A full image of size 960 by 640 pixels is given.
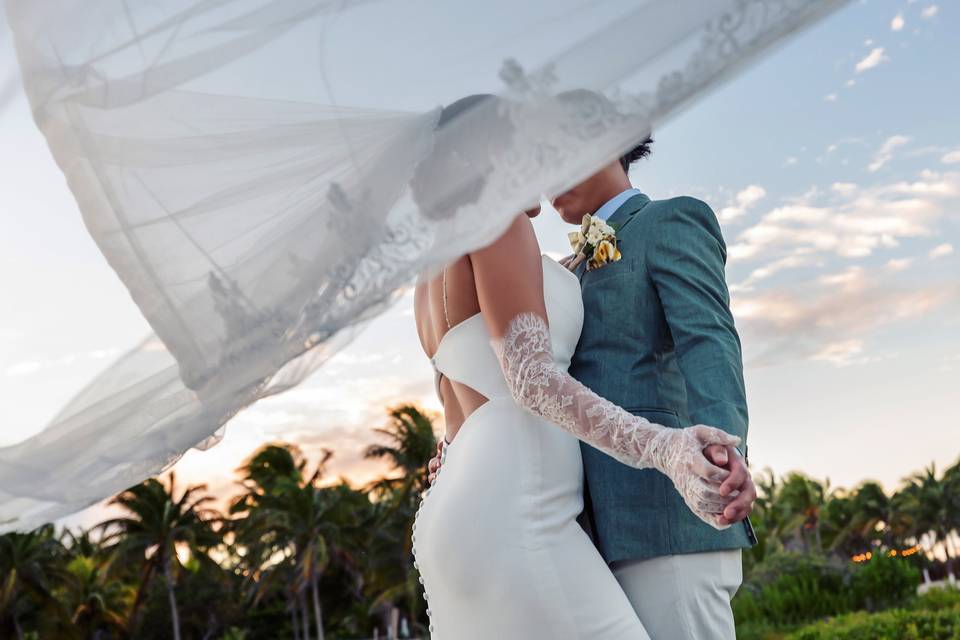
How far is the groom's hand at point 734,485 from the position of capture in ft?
5.90

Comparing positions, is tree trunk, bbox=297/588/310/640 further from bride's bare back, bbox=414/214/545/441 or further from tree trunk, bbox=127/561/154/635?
bride's bare back, bbox=414/214/545/441

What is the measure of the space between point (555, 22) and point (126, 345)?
105 cm

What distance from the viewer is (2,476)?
6.91 feet

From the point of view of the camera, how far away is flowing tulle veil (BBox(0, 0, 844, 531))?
1.53 m

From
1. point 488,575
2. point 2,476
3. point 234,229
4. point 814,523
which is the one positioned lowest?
point 488,575

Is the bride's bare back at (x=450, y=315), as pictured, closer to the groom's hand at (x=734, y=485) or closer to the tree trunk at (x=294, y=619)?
the groom's hand at (x=734, y=485)

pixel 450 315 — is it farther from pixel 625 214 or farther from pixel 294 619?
pixel 294 619

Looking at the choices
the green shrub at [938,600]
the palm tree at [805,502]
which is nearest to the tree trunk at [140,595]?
the green shrub at [938,600]

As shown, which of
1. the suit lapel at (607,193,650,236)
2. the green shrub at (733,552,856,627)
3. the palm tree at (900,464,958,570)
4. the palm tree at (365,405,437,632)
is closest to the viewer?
the suit lapel at (607,193,650,236)

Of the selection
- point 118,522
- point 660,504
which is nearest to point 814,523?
point 118,522

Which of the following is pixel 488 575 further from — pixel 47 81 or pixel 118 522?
pixel 118 522

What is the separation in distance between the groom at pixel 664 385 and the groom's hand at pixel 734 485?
0.89 feet

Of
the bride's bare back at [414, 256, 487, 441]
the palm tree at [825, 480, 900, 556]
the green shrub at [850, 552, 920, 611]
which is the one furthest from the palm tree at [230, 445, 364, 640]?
the bride's bare back at [414, 256, 487, 441]

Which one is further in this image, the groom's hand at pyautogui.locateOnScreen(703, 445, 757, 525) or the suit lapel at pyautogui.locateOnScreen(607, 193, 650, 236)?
the suit lapel at pyautogui.locateOnScreen(607, 193, 650, 236)
